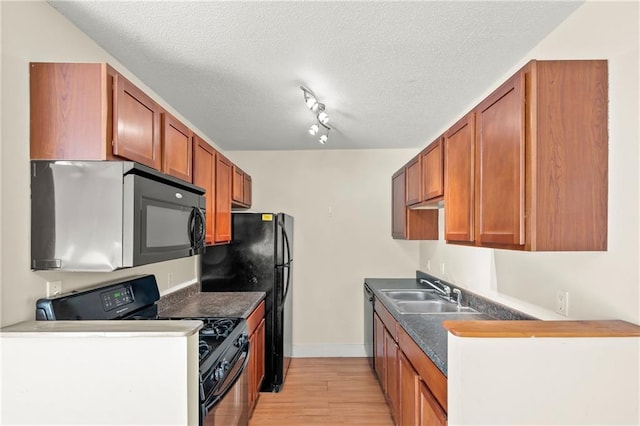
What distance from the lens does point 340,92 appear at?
2320mm

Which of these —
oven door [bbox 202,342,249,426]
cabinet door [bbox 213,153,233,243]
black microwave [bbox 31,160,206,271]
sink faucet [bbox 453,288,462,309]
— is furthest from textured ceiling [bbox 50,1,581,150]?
oven door [bbox 202,342,249,426]

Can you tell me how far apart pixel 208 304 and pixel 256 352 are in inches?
22.1

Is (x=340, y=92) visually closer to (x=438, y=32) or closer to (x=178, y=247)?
(x=438, y=32)

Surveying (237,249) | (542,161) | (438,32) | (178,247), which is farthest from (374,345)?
(438,32)

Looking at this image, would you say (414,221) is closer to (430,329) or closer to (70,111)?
(430,329)

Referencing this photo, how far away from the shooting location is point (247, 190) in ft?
12.3

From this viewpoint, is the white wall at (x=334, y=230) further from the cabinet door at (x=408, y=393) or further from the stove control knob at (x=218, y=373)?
the stove control knob at (x=218, y=373)

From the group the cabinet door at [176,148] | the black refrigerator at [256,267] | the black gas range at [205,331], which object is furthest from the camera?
the black refrigerator at [256,267]

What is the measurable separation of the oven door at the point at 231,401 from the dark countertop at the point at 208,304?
0.39 meters

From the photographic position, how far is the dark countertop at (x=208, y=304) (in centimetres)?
237

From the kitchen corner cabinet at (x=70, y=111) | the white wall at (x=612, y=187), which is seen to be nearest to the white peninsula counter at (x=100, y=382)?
the kitchen corner cabinet at (x=70, y=111)

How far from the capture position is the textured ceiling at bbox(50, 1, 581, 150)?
1.47 metres

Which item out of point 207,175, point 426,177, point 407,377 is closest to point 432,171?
point 426,177

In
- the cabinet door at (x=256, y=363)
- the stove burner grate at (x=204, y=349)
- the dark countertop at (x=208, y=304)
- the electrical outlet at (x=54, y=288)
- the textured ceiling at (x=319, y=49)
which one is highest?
the textured ceiling at (x=319, y=49)
